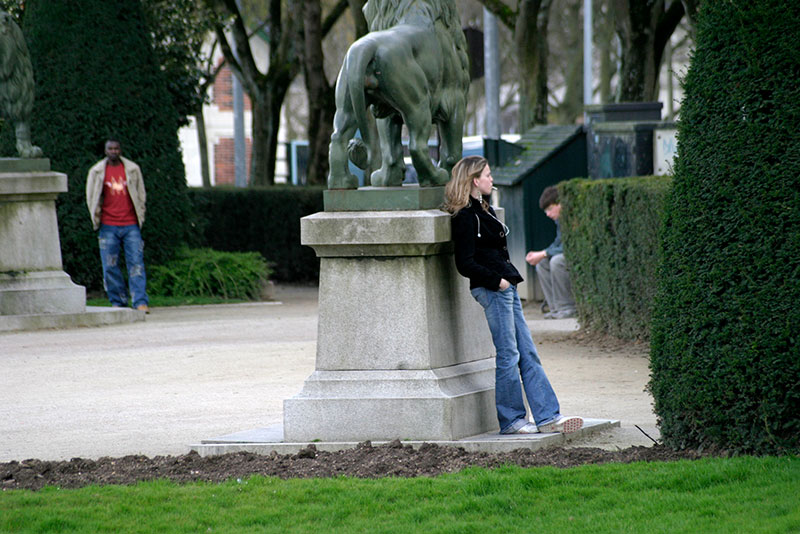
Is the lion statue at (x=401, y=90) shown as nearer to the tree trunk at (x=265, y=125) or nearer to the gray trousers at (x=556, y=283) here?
the gray trousers at (x=556, y=283)

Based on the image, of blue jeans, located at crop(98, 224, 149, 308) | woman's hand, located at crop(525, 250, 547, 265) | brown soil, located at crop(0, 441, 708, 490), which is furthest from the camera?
blue jeans, located at crop(98, 224, 149, 308)

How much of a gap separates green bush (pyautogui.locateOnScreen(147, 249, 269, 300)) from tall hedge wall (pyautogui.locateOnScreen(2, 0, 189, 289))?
372mm

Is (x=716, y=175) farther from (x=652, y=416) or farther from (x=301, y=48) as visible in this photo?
(x=301, y=48)

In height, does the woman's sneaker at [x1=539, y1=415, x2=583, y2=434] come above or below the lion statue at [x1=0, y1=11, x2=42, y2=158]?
below

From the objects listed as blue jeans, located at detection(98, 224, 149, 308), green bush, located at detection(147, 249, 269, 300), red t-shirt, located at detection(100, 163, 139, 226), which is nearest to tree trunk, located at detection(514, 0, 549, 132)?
green bush, located at detection(147, 249, 269, 300)

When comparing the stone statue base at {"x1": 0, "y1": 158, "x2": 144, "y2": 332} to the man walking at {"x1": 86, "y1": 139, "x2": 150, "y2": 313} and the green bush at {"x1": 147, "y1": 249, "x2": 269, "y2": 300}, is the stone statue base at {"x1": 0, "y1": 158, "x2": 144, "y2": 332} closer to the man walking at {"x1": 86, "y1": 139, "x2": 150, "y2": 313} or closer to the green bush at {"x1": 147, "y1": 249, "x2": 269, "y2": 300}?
the man walking at {"x1": 86, "y1": 139, "x2": 150, "y2": 313}

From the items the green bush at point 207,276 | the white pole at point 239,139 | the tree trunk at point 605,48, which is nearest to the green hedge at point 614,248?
the green bush at point 207,276

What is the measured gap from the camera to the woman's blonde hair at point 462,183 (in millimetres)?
7152

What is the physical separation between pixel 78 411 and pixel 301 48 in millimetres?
15058

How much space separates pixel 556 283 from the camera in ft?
47.5

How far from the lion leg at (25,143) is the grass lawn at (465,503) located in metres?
8.58

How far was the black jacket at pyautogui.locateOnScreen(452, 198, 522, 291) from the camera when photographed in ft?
23.2

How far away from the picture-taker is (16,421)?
8.56 metres

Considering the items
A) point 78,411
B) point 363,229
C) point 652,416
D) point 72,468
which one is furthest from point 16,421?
point 652,416
